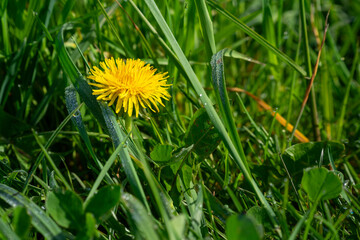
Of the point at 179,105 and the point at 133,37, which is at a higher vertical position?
the point at 133,37

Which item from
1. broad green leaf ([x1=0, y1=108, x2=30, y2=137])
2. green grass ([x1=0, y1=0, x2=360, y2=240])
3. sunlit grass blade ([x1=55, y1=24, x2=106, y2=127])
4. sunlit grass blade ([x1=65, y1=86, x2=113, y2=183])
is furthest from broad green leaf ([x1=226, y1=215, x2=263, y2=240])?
broad green leaf ([x1=0, y1=108, x2=30, y2=137])

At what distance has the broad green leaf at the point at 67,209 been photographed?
74 centimetres

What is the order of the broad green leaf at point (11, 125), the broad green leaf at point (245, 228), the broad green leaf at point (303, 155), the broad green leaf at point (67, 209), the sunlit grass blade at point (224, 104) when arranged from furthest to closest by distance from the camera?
1. the broad green leaf at point (11, 125)
2. the broad green leaf at point (303, 155)
3. the sunlit grass blade at point (224, 104)
4. the broad green leaf at point (67, 209)
5. the broad green leaf at point (245, 228)

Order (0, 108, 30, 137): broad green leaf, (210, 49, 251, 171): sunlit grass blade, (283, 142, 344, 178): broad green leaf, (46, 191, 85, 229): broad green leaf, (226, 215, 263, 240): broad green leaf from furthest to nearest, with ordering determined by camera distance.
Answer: (0, 108, 30, 137): broad green leaf
(283, 142, 344, 178): broad green leaf
(210, 49, 251, 171): sunlit grass blade
(46, 191, 85, 229): broad green leaf
(226, 215, 263, 240): broad green leaf

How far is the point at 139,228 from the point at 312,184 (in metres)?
0.40

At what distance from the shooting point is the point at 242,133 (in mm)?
1381

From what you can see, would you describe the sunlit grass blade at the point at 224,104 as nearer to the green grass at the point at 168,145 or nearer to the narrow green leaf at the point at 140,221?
the green grass at the point at 168,145

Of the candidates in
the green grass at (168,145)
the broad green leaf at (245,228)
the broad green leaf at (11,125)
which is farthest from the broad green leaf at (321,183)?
the broad green leaf at (11,125)

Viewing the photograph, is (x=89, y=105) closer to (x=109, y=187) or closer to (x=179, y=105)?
(x=109, y=187)

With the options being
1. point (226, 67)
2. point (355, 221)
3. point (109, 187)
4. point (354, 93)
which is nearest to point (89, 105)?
point (109, 187)

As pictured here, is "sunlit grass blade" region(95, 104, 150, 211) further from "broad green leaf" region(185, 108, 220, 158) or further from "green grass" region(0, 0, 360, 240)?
"broad green leaf" region(185, 108, 220, 158)

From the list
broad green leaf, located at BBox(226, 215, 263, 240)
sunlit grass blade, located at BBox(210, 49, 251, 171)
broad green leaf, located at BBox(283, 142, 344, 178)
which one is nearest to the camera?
broad green leaf, located at BBox(226, 215, 263, 240)

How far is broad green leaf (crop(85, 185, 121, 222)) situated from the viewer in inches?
28.8

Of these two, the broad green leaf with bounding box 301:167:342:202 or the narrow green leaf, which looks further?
the broad green leaf with bounding box 301:167:342:202
